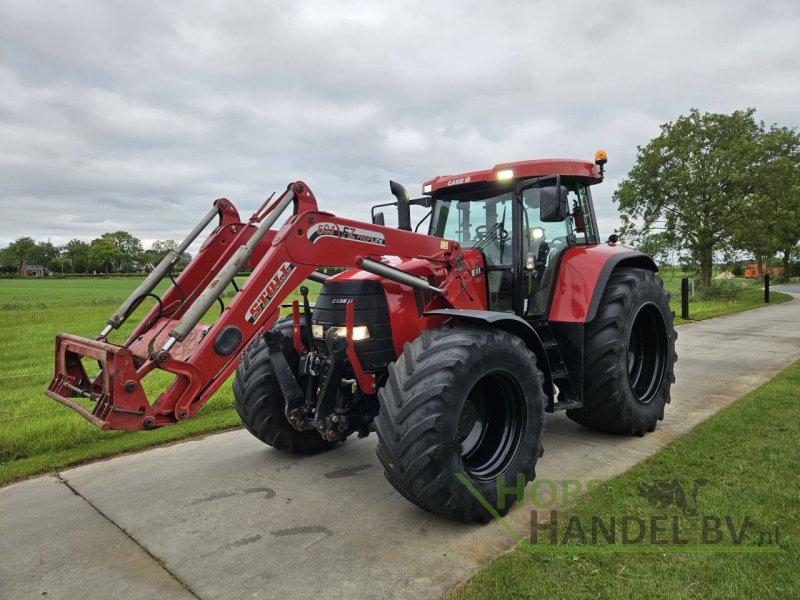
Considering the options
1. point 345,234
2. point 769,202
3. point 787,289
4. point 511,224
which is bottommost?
point 787,289

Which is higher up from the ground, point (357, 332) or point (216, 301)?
point (216, 301)

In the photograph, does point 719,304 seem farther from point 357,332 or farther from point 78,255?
point 78,255

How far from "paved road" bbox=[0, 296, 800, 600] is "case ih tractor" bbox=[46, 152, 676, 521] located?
0.99ft

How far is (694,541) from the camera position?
10.00 feet

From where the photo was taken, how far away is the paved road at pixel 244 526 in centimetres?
283

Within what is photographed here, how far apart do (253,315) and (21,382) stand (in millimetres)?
6311

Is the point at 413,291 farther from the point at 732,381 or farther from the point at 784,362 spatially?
the point at 784,362

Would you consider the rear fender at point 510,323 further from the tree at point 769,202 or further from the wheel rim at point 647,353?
the tree at point 769,202

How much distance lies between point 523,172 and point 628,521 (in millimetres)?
2780

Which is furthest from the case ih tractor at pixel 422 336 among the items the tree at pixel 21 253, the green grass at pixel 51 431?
the tree at pixel 21 253

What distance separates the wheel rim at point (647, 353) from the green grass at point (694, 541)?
0.66 m

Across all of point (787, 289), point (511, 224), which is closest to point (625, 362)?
point (511, 224)

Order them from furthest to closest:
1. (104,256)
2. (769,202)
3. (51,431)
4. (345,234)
A: (104,256) → (769,202) → (51,431) → (345,234)

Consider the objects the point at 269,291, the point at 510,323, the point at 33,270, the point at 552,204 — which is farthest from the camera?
the point at 33,270
